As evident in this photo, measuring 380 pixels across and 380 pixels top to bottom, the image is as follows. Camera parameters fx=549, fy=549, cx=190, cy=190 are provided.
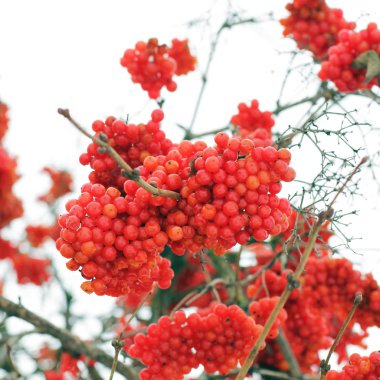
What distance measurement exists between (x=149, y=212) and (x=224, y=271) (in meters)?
1.31

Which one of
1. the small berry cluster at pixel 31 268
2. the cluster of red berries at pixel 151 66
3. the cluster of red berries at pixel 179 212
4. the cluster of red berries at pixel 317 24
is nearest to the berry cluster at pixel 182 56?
the cluster of red berries at pixel 151 66

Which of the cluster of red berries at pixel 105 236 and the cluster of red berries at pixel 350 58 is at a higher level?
the cluster of red berries at pixel 350 58

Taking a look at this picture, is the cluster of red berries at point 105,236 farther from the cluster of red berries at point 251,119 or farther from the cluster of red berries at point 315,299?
the cluster of red berries at point 251,119

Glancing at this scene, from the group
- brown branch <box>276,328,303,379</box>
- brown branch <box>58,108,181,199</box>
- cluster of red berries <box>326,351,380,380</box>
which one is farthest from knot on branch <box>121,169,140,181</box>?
brown branch <box>276,328,303,379</box>

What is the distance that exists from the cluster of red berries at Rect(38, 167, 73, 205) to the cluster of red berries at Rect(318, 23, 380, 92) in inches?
96.5

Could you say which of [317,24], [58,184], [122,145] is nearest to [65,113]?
[122,145]

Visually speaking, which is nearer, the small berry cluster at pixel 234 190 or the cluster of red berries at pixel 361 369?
the small berry cluster at pixel 234 190

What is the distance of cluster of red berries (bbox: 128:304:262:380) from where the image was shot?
1.46m

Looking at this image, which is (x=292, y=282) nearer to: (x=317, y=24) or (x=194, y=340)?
(x=194, y=340)

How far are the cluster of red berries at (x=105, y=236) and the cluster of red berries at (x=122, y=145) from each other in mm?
189

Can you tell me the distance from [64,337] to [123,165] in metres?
1.04

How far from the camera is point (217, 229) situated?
3.73 ft

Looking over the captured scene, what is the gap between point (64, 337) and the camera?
6.08 ft

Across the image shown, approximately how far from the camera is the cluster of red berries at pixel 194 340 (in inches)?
57.5
